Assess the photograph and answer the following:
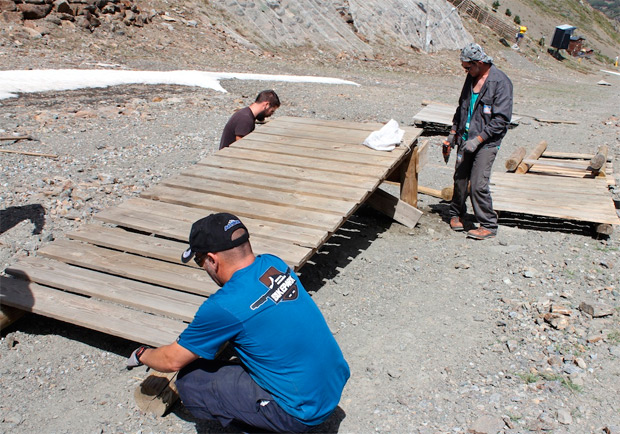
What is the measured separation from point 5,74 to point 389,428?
1137cm

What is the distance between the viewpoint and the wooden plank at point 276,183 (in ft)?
17.1

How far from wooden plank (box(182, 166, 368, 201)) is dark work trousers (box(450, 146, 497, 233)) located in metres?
1.41

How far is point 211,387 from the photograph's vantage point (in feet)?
9.78

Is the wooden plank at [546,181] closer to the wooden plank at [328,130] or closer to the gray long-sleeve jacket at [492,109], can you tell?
the wooden plank at [328,130]

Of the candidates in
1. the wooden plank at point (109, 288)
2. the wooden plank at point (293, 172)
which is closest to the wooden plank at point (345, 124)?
the wooden plank at point (293, 172)

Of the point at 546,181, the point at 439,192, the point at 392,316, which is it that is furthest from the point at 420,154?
the point at 392,316

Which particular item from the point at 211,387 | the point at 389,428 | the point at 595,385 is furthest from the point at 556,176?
the point at 211,387

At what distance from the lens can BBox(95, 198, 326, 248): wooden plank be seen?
454 centimetres

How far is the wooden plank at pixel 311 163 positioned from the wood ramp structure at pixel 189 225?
0.04 ft

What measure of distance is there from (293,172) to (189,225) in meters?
1.46

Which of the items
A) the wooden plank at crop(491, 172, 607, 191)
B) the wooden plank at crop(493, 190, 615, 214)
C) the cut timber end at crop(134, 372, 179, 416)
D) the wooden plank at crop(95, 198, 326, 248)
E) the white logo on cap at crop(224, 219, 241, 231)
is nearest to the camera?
the white logo on cap at crop(224, 219, 241, 231)

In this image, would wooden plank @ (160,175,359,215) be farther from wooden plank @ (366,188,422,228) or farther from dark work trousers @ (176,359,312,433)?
dark work trousers @ (176,359,312,433)

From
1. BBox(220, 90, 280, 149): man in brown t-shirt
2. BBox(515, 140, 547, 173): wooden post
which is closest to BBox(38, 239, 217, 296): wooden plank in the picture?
BBox(220, 90, 280, 149): man in brown t-shirt

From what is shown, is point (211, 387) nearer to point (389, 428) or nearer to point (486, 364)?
point (389, 428)
